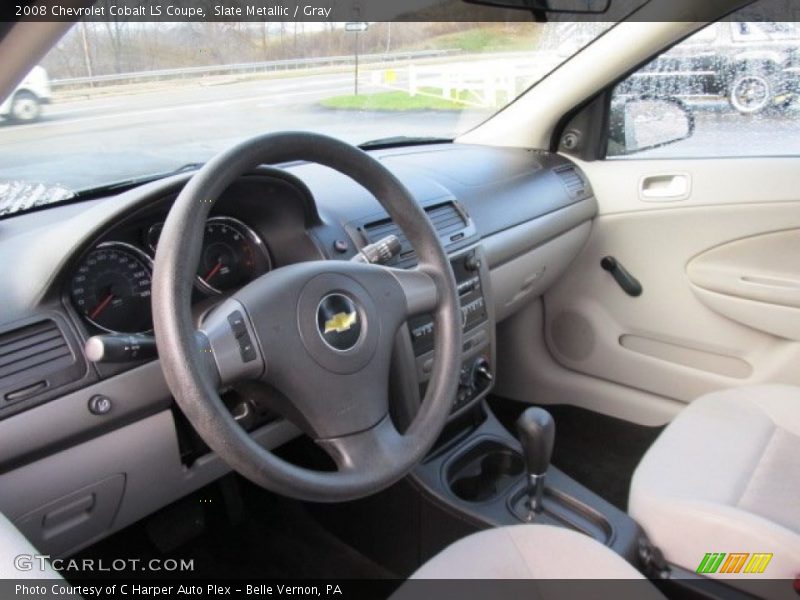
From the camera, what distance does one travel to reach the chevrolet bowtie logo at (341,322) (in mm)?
1214

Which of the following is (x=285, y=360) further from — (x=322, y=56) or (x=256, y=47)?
(x=322, y=56)

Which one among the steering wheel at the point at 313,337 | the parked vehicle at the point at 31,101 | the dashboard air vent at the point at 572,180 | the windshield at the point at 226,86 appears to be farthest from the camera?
the dashboard air vent at the point at 572,180

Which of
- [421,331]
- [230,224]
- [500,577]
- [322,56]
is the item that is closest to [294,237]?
[230,224]

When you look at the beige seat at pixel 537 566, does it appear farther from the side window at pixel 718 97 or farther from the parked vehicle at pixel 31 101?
the side window at pixel 718 97

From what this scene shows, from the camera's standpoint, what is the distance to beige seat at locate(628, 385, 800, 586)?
137cm

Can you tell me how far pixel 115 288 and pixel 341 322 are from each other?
1.45 feet

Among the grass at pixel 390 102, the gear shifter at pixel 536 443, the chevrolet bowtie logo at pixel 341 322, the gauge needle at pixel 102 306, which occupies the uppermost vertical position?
the grass at pixel 390 102

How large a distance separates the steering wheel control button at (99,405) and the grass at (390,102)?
3.62ft

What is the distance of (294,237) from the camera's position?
1526 millimetres

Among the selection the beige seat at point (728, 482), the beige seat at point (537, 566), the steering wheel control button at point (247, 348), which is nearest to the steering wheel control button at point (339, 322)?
the steering wheel control button at point (247, 348)

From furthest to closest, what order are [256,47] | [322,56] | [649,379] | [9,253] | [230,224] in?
[649,379] → [322,56] → [256,47] → [230,224] → [9,253]

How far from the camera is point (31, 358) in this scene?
120 centimetres

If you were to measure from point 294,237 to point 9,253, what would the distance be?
529mm

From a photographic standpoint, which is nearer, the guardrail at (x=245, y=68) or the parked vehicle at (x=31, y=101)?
the parked vehicle at (x=31, y=101)
